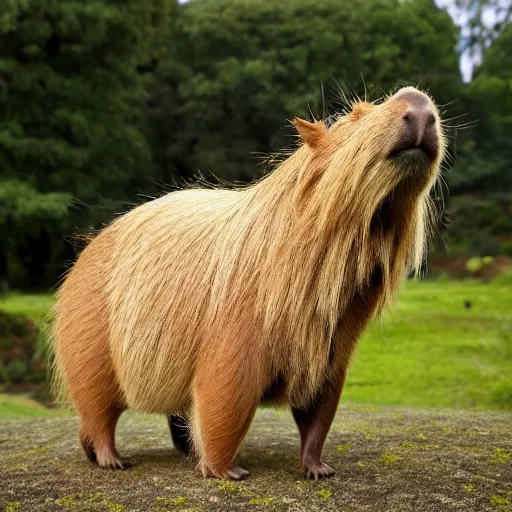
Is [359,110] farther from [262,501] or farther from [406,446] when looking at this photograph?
[406,446]

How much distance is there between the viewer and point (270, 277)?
3.45 meters

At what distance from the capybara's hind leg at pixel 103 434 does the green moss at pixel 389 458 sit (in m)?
1.49

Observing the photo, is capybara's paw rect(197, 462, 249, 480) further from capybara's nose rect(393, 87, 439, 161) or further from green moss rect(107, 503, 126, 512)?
capybara's nose rect(393, 87, 439, 161)

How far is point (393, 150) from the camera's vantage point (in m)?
3.01

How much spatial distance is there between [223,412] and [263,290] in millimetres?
620

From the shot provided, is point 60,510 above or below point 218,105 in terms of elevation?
below

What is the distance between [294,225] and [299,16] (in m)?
18.3

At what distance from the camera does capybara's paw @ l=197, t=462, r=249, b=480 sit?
140 inches

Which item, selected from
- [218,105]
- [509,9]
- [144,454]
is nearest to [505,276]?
[509,9]

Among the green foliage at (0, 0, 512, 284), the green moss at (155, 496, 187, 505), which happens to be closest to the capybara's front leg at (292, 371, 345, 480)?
the green moss at (155, 496, 187, 505)

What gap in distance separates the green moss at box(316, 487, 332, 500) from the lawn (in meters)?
5.84

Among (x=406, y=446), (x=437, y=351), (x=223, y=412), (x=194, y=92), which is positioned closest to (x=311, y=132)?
(x=223, y=412)

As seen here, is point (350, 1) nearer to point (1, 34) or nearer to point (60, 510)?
point (1, 34)

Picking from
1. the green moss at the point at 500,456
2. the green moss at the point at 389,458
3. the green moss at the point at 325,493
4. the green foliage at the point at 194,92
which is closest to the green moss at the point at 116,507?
the green moss at the point at 325,493
